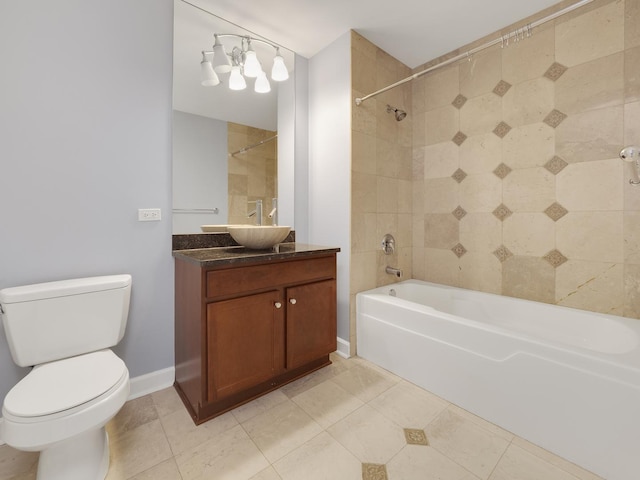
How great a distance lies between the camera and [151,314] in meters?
1.77

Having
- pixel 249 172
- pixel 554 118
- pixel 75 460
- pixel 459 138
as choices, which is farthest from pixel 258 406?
pixel 554 118

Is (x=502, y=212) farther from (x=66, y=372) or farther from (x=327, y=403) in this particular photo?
(x=66, y=372)

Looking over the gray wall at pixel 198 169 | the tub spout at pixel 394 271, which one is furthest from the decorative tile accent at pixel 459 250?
the gray wall at pixel 198 169

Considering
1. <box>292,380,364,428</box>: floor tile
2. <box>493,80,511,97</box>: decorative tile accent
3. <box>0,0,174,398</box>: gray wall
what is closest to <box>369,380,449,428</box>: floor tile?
<box>292,380,364,428</box>: floor tile

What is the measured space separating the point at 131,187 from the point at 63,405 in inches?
44.6

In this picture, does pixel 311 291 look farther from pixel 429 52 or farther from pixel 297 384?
pixel 429 52

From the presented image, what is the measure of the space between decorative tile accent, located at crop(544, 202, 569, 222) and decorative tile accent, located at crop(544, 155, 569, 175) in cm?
22

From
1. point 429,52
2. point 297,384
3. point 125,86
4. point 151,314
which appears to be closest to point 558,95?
point 429,52

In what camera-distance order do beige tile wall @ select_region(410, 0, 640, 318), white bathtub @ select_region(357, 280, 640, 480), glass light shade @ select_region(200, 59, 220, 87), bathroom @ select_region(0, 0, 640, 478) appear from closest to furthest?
white bathtub @ select_region(357, 280, 640, 480)
bathroom @ select_region(0, 0, 640, 478)
beige tile wall @ select_region(410, 0, 640, 318)
glass light shade @ select_region(200, 59, 220, 87)

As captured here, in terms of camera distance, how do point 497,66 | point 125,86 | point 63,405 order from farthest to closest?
1. point 497,66
2. point 125,86
3. point 63,405

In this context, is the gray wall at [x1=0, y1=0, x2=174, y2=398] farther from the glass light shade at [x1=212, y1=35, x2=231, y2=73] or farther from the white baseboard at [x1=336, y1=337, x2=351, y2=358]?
the white baseboard at [x1=336, y1=337, x2=351, y2=358]

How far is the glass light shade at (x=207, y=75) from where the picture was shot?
1.94m

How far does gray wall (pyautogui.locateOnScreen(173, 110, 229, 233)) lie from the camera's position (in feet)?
6.00

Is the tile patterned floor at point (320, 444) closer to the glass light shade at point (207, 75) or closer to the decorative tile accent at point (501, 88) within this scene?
the glass light shade at point (207, 75)
